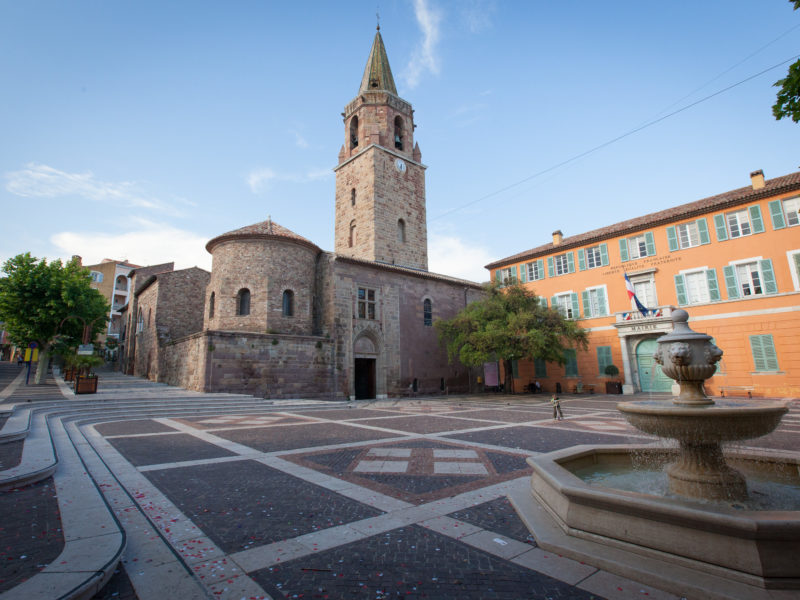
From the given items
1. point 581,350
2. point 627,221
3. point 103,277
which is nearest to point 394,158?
point 627,221

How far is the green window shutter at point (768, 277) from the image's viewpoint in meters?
18.2

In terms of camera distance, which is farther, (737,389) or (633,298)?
(633,298)

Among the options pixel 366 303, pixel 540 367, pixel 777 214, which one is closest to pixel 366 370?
pixel 366 303

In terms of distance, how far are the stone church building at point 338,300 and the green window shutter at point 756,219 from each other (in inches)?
642

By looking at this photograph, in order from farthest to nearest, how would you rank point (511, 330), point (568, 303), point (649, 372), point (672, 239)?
1. point (568, 303)
2. point (649, 372)
3. point (672, 239)
4. point (511, 330)

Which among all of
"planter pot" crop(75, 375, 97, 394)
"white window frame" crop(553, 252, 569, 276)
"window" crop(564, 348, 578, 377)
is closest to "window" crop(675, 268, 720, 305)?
"white window frame" crop(553, 252, 569, 276)

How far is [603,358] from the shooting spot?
23.4 meters

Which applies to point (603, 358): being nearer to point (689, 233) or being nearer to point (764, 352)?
point (764, 352)

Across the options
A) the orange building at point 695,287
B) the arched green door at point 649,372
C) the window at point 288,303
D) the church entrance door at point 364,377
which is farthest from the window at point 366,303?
the arched green door at point 649,372

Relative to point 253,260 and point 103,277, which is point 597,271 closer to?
point 253,260

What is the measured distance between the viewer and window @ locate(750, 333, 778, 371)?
58.9 ft

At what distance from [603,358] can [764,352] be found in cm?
703

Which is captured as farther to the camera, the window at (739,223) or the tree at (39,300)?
the tree at (39,300)

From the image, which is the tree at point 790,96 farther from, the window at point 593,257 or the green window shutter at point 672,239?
the window at point 593,257
